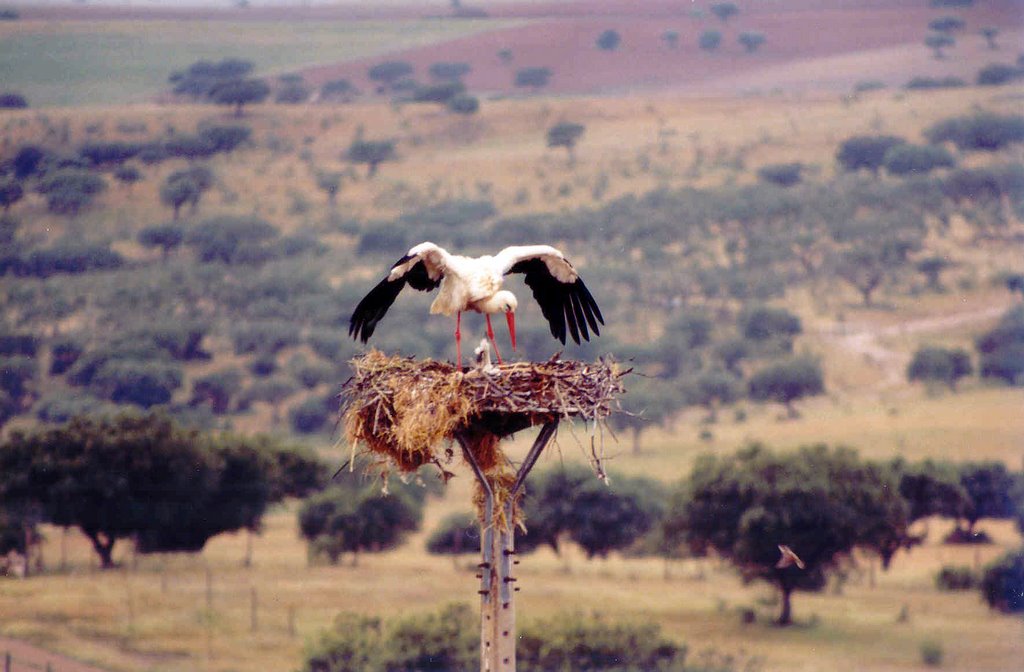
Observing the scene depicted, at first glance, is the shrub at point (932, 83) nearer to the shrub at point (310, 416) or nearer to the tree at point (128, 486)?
the shrub at point (310, 416)

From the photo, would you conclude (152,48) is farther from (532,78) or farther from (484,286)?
(484,286)

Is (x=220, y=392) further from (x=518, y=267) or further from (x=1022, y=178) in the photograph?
(x=518, y=267)

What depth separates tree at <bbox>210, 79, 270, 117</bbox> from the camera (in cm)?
9994

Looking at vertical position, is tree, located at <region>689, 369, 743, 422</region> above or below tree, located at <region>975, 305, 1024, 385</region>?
below

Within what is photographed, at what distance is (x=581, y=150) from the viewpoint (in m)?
100

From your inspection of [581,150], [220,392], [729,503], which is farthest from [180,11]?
[729,503]

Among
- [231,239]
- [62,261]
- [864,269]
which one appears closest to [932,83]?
[864,269]

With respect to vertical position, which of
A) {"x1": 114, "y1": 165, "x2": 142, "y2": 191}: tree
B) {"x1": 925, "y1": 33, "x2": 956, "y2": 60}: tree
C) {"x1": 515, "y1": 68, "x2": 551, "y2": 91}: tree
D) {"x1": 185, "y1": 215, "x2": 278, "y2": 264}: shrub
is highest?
{"x1": 925, "y1": 33, "x2": 956, "y2": 60}: tree

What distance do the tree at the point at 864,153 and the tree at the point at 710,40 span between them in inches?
788

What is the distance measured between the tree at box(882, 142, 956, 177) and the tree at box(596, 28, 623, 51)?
2642 cm

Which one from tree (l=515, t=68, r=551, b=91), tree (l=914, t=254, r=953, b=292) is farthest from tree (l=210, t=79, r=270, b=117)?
tree (l=914, t=254, r=953, b=292)

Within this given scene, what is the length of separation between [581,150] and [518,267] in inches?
→ 3356

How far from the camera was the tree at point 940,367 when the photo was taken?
215 ft

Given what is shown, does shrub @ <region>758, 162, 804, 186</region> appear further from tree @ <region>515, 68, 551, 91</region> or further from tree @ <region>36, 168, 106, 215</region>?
tree @ <region>36, 168, 106, 215</region>
